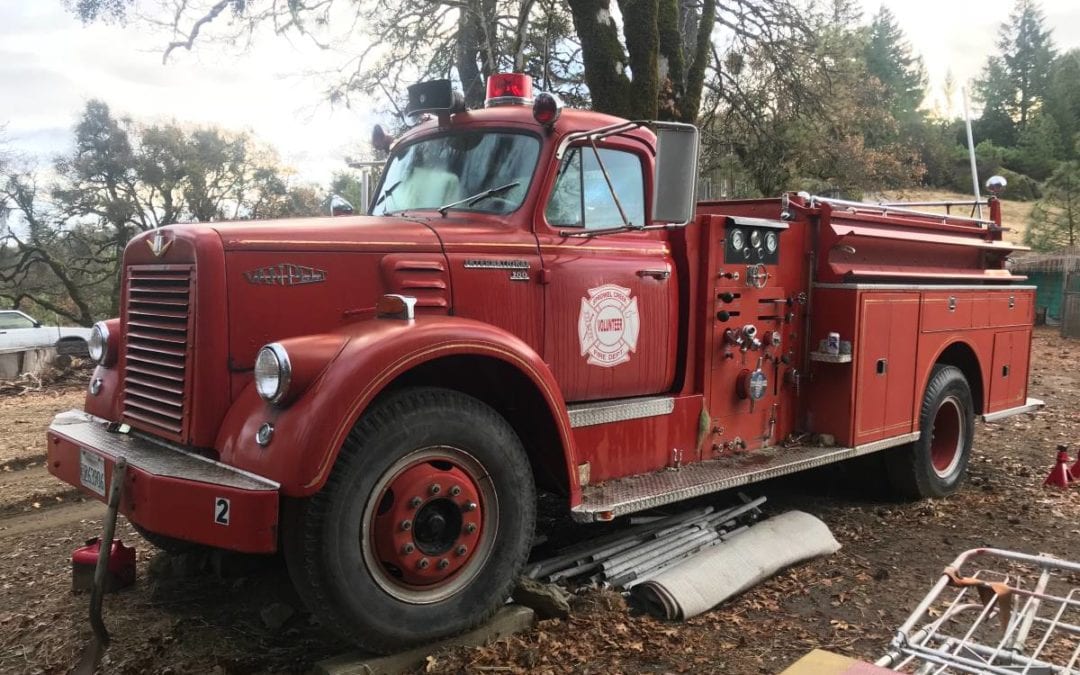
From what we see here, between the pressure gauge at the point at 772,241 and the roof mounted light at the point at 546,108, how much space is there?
5.62 feet

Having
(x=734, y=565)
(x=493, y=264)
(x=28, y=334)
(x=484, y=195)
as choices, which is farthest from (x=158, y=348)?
(x=28, y=334)

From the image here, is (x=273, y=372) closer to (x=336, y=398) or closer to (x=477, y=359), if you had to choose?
(x=336, y=398)

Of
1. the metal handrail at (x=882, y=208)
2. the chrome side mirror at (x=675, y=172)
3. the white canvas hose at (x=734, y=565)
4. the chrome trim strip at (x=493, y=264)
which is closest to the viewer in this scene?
the chrome side mirror at (x=675, y=172)

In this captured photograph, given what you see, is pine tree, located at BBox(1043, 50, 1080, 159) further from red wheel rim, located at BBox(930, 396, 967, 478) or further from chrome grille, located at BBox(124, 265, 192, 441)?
chrome grille, located at BBox(124, 265, 192, 441)

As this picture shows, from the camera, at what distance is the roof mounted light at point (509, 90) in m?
4.62

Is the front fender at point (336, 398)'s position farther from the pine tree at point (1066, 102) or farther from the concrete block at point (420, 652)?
the pine tree at point (1066, 102)

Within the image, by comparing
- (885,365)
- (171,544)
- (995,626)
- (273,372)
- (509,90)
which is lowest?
(995,626)

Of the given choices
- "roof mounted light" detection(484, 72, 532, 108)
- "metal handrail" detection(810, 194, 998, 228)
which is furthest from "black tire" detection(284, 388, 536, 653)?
"metal handrail" detection(810, 194, 998, 228)

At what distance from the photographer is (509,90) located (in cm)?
466

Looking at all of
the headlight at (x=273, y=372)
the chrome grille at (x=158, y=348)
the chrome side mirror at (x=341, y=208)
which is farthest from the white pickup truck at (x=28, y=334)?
the headlight at (x=273, y=372)

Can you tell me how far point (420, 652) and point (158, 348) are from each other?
174 centimetres

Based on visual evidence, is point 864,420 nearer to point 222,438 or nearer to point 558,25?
point 222,438

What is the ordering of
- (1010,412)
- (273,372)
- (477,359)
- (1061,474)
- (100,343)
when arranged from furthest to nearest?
(1010,412) < (1061,474) < (100,343) < (477,359) < (273,372)

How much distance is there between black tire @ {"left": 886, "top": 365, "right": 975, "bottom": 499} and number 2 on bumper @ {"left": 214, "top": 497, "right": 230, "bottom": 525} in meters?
4.84
